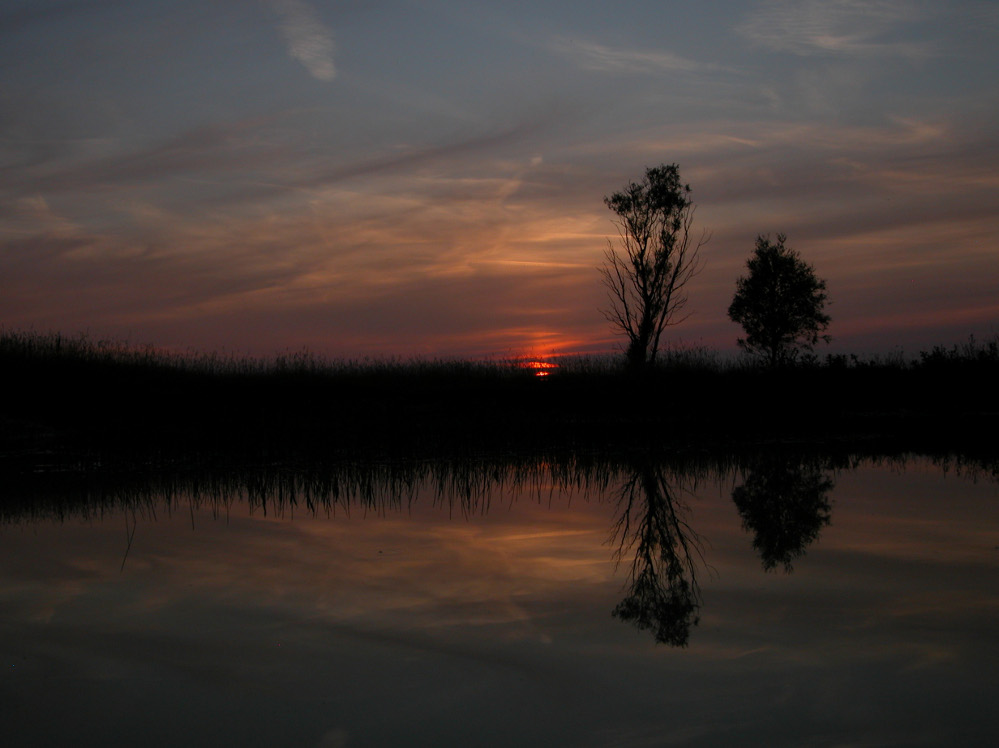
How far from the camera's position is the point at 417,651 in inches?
162

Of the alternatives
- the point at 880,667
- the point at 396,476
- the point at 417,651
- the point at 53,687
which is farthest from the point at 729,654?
the point at 396,476

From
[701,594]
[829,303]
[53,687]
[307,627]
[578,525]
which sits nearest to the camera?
[53,687]

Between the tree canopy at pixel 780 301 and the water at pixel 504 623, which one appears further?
the tree canopy at pixel 780 301

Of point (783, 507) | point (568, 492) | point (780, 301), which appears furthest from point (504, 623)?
point (780, 301)

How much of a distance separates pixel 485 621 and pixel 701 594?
1.34 m

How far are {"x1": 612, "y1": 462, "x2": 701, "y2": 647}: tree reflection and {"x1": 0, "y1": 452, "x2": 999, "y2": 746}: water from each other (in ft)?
0.09

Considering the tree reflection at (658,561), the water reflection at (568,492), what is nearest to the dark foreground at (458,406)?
the water reflection at (568,492)

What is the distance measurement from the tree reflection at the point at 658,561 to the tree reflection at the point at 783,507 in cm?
54

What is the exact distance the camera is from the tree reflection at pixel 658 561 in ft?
14.9

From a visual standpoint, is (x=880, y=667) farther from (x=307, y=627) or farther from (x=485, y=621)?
(x=307, y=627)

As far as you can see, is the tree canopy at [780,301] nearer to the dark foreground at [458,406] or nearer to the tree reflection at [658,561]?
the dark foreground at [458,406]

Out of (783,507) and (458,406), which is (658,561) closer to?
(783,507)

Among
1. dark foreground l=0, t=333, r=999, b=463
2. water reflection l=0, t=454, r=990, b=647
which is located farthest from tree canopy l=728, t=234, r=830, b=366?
→ water reflection l=0, t=454, r=990, b=647

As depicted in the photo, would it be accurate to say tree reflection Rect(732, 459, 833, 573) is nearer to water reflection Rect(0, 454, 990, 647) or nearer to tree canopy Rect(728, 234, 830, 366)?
water reflection Rect(0, 454, 990, 647)
